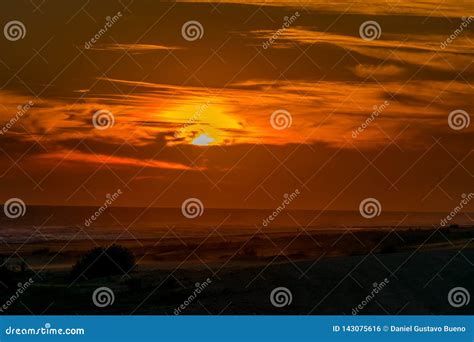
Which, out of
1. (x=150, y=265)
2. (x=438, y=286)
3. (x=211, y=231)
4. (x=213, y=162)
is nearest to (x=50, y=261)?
(x=150, y=265)

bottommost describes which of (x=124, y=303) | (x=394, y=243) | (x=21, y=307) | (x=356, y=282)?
(x=21, y=307)

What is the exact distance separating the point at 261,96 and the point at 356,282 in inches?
173

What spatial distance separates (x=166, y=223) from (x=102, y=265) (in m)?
23.9

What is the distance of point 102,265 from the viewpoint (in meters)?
18.8

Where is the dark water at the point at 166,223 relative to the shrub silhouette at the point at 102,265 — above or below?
above

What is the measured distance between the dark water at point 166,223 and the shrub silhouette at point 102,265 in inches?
497

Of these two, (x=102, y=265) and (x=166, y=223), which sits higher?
(x=166, y=223)

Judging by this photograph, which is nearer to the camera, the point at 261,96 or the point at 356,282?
the point at 356,282

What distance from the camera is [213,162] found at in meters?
20.1

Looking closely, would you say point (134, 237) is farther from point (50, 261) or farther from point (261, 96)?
point (261, 96)

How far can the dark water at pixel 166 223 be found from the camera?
35250 mm

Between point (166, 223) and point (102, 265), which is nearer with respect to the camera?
point (102, 265)

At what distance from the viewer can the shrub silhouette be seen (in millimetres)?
18500

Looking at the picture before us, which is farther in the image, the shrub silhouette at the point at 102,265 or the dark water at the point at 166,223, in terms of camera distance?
the dark water at the point at 166,223
